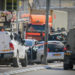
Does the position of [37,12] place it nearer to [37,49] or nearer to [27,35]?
[27,35]

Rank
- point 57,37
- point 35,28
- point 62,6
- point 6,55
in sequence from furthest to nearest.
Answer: point 62,6
point 35,28
point 57,37
point 6,55

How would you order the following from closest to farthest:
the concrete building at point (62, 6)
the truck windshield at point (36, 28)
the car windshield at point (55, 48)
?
the car windshield at point (55, 48), the truck windshield at point (36, 28), the concrete building at point (62, 6)

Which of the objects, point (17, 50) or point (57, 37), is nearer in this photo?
point (17, 50)

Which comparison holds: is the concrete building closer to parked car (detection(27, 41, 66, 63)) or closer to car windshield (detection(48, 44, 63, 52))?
parked car (detection(27, 41, 66, 63))

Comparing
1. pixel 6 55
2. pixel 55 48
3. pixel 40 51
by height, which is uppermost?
pixel 6 55

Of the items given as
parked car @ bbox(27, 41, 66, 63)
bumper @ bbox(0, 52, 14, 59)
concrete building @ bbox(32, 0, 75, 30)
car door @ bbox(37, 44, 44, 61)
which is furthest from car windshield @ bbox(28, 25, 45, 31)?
bumper @ bbox(0, 52, 14, 59)

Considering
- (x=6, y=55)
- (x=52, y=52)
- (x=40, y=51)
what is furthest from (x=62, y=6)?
(x=6, y=55)

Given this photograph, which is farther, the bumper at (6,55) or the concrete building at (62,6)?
the concrete building at (62,6)

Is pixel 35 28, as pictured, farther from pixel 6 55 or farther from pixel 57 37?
pixel 6 55

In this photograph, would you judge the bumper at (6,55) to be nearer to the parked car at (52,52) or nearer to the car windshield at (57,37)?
the parked car at (52,52)

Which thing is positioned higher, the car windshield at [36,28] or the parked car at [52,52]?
the car windshield at [36,28]

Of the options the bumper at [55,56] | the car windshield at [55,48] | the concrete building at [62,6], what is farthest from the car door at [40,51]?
the concrete building at [62,6]

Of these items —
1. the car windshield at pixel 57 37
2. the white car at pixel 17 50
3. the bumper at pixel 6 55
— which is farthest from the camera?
the car windshield at pixel 57 37

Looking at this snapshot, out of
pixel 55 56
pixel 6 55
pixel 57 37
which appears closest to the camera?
pixel 6 55
